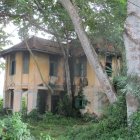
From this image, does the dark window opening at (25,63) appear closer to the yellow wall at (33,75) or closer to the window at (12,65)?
the yellow wall at (33,75)

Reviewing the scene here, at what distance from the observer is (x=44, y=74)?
27891 mm

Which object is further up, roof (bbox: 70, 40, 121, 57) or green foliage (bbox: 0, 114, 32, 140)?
roof (bbox: 70, 40, 121, 57)

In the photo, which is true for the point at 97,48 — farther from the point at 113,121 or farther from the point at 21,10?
the point at 113,121

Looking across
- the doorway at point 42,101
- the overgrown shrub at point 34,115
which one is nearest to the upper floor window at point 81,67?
the doorway at point 42,101

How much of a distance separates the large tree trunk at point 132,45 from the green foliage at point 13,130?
5046mm

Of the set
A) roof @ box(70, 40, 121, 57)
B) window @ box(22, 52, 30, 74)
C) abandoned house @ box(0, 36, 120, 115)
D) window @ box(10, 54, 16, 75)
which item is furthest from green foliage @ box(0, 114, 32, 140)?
window @ box(10, 54, 16, 75)

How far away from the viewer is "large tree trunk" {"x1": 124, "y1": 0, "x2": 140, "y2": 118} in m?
10.1

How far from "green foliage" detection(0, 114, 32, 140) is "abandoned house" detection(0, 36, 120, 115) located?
2044cm

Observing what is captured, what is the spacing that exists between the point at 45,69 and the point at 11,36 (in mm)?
3969

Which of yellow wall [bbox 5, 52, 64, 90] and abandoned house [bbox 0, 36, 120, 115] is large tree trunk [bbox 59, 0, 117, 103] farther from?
yellow wall [bbox 5, 52, 64, 90]

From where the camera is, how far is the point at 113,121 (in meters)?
10.8

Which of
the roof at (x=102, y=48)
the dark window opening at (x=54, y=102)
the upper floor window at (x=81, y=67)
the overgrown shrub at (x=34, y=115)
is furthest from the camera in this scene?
the dark window opening at (x=54, y=102)

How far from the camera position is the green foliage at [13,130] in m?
5.48

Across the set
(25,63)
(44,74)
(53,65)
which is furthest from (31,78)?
(53,65)
